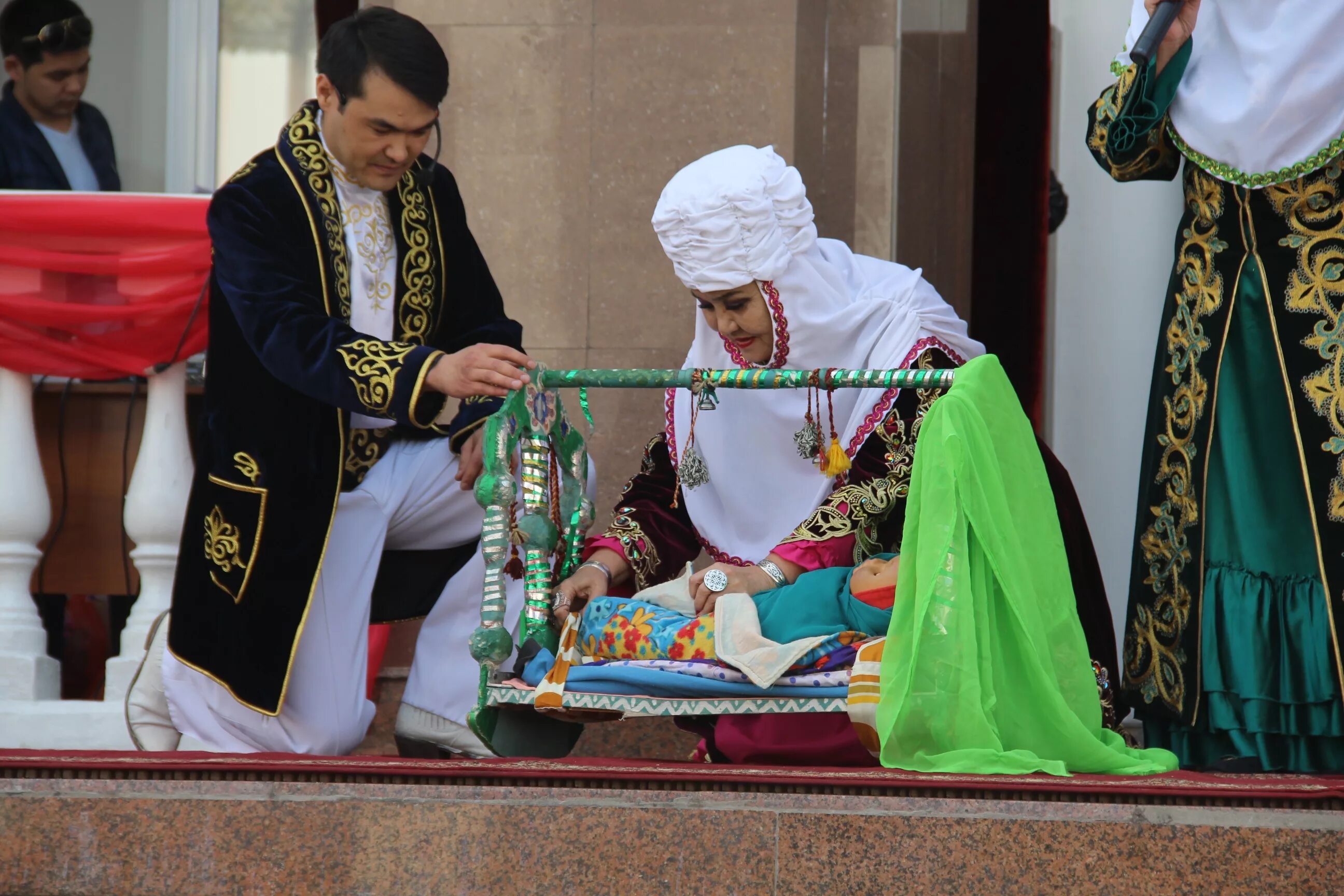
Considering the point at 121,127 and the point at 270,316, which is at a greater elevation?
the point at 121,127

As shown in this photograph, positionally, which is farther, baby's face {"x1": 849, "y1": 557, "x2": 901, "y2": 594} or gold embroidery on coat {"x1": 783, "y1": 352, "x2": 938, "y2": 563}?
gold embroidery on coat {"x1": 783, "y1": 352, "x2": 938, "y2": 563}

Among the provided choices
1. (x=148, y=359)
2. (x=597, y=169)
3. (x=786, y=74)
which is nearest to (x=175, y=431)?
(x=148, y=359)

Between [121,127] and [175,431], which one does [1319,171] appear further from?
[121,127]

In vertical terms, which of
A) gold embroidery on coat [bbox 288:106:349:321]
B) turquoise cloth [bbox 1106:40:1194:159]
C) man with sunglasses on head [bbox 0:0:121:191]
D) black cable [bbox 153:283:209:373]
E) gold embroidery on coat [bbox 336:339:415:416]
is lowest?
gold embroidery on coat [bbox 336:339:415:416]

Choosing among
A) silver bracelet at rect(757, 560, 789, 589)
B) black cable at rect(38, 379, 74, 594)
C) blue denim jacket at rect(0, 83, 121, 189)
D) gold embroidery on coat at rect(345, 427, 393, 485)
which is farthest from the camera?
blue denim jacket at rect(0, 83, 121, 189)

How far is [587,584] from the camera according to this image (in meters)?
3.96

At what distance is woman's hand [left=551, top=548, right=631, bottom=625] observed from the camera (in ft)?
12.8

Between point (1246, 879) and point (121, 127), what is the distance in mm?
5379

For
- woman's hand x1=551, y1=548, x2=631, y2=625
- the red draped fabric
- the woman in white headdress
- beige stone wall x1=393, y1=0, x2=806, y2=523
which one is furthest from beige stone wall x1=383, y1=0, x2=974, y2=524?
woman's hand x1=551, y1=548, x2=631, y2=625

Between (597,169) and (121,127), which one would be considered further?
(121,127)

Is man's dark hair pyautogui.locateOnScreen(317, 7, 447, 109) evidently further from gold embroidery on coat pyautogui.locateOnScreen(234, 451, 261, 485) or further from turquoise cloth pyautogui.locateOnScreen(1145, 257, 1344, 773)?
turquoise cloth pyautogui.locateOnScreen(1145, 257, 1344, 773)

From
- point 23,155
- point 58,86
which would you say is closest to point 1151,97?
point 23,155

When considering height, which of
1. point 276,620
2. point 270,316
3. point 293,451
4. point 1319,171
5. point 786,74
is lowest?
point 276,620

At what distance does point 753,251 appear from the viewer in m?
4.02
